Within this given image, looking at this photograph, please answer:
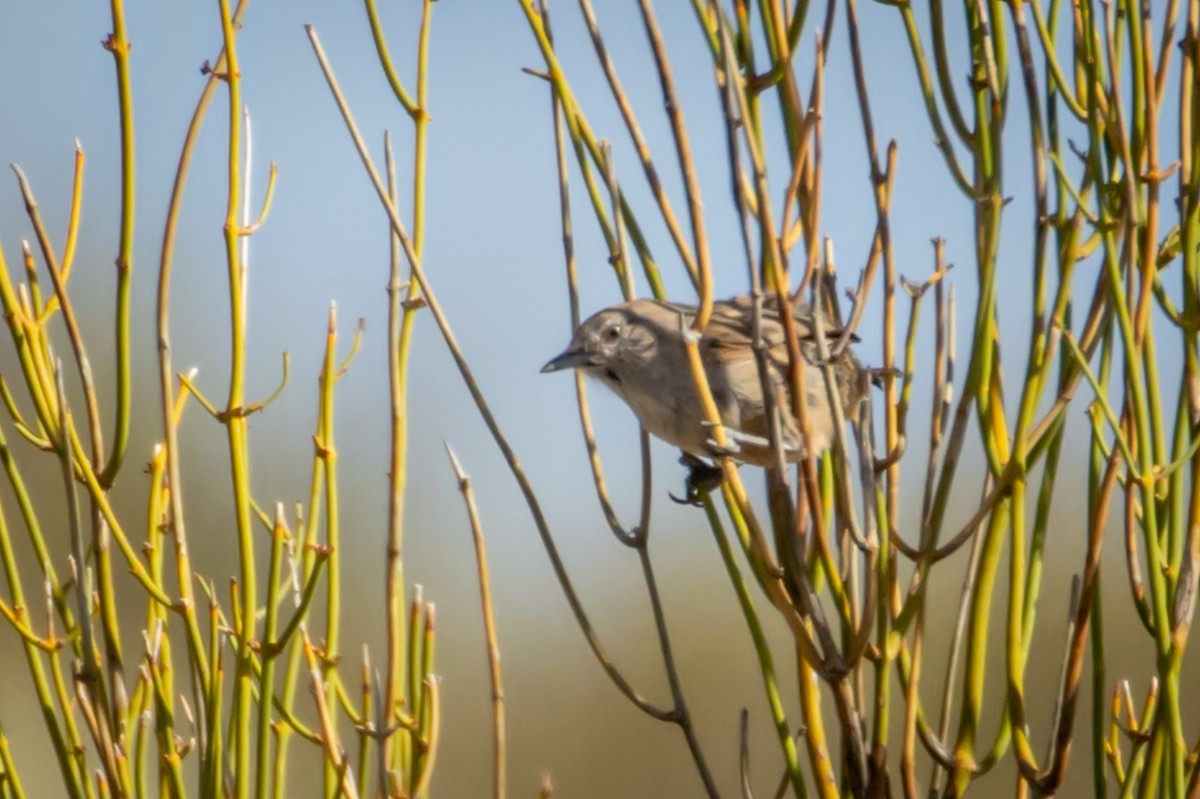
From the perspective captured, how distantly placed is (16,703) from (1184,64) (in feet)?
23.7

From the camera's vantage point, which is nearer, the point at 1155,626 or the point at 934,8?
the point at 1155,626

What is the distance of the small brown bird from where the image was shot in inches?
117

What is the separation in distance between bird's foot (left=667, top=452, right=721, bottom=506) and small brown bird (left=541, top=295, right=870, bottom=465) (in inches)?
2.1

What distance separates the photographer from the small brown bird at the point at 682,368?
2.97 metres

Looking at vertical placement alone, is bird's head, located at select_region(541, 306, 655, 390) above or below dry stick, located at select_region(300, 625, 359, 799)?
above

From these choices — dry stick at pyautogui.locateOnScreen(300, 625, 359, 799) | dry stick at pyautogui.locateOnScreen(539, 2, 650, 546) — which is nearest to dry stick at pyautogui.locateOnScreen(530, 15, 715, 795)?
dry stick at pyautogui.locateOnScreen(539, 2, 650, 546)

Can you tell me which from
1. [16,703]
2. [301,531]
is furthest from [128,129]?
[16,703]

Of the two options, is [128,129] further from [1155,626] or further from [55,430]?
[1155,626]

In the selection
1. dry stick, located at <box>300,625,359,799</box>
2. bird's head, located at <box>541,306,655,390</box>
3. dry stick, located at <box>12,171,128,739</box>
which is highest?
bird's head, located at <box>541,306,655,390</box>

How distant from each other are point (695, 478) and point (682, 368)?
28 centimetres

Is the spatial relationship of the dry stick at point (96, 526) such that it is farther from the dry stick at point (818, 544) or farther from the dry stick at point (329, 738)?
the dry stick at point (818, 544)

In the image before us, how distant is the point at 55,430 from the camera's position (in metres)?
1.93

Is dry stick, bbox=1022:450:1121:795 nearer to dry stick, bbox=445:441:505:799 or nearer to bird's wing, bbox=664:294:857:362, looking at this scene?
dry stick, bbox=445:441:505:799

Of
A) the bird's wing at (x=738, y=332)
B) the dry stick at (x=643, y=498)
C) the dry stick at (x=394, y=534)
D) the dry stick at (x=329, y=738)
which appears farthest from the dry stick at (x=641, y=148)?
the bird's wing at (x=738, y=332)
